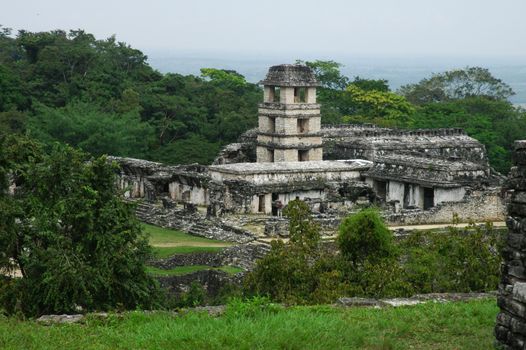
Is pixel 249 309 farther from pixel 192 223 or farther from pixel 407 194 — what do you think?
pixel 407 194

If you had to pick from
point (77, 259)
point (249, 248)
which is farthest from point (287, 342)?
point (249, 248)

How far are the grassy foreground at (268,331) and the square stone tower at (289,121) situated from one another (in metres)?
32.0

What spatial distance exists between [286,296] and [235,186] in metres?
16.8

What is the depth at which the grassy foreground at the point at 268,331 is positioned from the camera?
40.6 ft

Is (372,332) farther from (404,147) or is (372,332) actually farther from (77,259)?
(404,147)

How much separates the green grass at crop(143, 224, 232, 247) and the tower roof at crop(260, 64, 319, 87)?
44.0ft

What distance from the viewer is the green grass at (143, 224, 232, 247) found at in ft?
104

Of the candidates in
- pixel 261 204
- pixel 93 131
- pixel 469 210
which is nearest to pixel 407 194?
pixel 469 210

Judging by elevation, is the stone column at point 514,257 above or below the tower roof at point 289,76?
below

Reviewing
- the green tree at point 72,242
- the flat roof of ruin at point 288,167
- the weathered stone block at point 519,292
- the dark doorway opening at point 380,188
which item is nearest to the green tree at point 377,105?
the flat roof of ruin at point 288,167

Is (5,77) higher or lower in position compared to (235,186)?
higher

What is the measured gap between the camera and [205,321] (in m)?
13.1

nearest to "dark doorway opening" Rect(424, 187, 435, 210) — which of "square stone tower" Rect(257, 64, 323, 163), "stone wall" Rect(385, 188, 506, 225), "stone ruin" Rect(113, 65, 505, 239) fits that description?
"stone ruin" Rect(113, 65, 505, 239)

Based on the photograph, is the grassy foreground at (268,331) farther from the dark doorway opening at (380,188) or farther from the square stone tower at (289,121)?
the square stone tower at (289,121)
